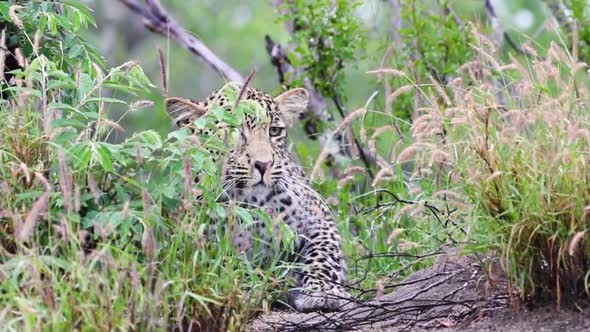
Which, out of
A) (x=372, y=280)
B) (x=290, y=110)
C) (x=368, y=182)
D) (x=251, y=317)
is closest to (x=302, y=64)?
(x=368, y=182)

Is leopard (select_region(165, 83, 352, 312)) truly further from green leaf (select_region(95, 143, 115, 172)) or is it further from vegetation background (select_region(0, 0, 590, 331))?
green leaf (select_region(95, 143, 115, 172))

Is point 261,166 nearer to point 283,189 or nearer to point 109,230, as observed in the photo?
point 283,189

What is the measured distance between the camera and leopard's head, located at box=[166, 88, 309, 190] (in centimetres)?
738

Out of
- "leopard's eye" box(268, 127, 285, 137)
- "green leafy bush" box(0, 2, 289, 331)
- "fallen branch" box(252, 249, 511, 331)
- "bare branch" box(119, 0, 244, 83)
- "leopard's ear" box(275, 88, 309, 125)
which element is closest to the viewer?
"green leafy bush" box(0, 2, 289, 331)

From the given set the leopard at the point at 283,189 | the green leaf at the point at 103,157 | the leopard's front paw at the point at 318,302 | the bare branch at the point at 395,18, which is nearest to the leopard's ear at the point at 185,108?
the leopard at the point at 283,189

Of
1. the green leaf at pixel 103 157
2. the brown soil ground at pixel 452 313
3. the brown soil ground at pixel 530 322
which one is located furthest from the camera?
the brown soil ground at pixel 452 313

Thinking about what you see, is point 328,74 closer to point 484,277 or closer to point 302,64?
point 302,64

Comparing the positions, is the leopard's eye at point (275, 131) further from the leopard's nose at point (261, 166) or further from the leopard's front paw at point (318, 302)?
the leopard's front paw at point (318, 302)

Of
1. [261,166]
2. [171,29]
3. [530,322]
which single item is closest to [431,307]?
[530,322]

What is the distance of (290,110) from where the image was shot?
8273 millimetres

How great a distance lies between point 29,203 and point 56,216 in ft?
0.47

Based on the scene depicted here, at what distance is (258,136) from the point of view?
7.70 m

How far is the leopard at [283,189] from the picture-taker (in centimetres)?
731

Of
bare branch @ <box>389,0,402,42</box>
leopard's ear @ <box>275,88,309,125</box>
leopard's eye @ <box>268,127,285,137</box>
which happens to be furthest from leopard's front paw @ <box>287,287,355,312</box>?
bare branch @ <box>389,0,402,42</box>
